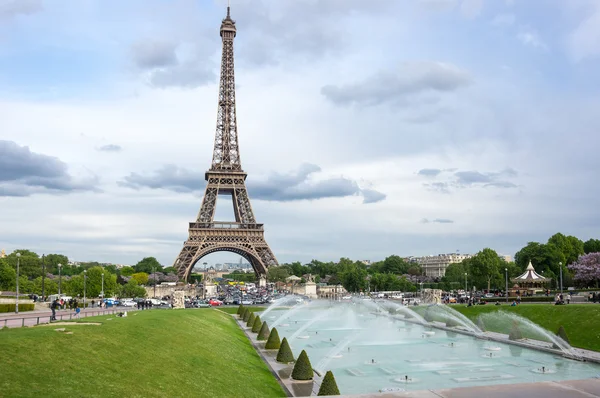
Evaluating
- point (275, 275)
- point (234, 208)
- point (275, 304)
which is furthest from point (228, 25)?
point (275, 304)

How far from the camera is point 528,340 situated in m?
37.7

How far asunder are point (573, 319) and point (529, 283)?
45788 mm

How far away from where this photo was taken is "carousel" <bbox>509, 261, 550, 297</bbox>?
79375mm

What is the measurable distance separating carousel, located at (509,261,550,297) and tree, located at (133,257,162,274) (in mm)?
137139

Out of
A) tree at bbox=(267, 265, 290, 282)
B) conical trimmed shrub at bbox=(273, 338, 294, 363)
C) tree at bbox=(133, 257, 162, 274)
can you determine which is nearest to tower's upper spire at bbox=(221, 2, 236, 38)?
tree at bbox=(267, 265, 290, 282)

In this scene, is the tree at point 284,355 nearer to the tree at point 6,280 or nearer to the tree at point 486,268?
the tree at point 486,268

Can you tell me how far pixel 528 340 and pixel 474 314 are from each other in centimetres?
1550

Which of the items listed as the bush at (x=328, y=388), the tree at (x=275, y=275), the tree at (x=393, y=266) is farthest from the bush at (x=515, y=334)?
the tree at (x=393, y=266)

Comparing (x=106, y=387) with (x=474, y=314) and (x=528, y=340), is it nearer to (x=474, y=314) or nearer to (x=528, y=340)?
(x=528, y=340)

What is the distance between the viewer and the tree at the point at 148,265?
18750 cm

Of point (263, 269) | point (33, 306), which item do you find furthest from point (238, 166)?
point (33, 306)

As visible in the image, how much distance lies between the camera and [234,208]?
129 m

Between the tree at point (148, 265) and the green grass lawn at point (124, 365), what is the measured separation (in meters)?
166

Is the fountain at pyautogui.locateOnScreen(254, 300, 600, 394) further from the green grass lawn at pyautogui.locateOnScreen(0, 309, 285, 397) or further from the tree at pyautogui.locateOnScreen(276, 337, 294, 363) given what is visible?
the green grass lawn at pyautogui.locateOnScreen(0, 309, 285, 397)
